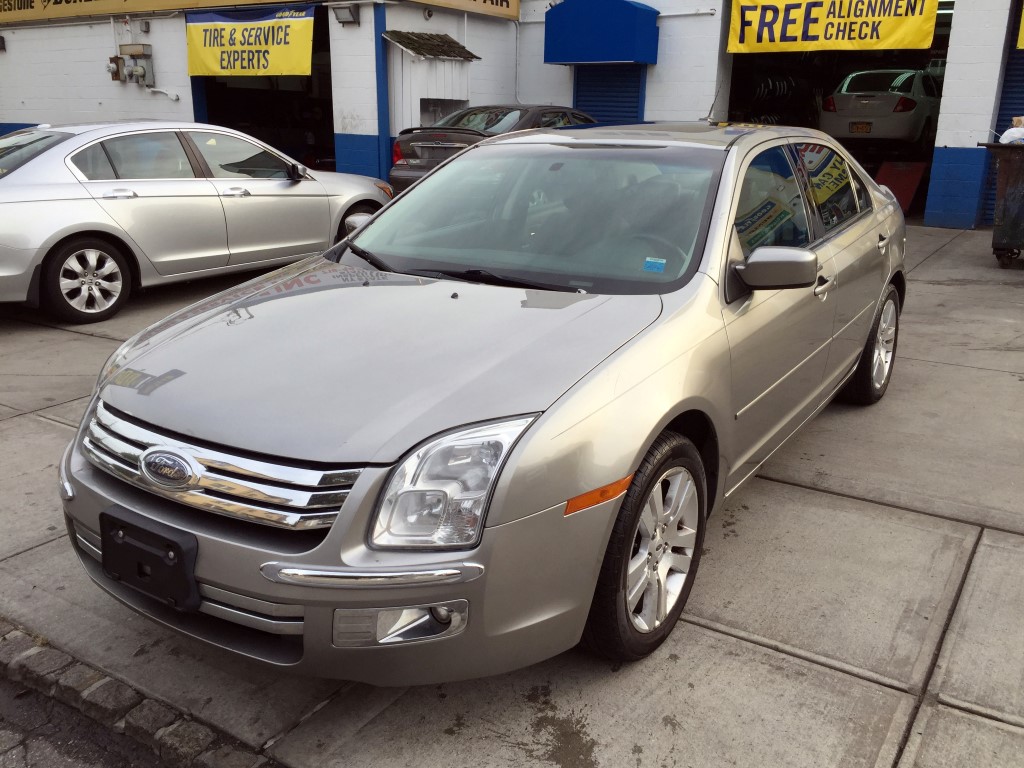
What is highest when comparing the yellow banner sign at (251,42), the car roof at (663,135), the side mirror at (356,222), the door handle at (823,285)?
the yellow banner sign at (251,42)

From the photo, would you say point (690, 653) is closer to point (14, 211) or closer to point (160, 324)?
point (160, 324)

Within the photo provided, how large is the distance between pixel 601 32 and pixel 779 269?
1142 centimetres

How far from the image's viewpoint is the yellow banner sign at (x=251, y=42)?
13.5 meters

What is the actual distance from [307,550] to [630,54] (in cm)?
1249

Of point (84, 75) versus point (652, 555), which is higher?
point (84, 75)

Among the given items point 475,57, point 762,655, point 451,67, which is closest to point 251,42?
point 451,67

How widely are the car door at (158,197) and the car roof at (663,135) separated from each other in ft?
12.8

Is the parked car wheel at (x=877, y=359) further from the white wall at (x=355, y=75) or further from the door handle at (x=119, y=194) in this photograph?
the white wall at (x=355, y=75)

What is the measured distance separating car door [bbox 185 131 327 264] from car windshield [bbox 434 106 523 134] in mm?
3384

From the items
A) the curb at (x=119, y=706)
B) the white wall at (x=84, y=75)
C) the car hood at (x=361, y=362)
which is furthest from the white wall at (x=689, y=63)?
the curb at (x=119, y=706)

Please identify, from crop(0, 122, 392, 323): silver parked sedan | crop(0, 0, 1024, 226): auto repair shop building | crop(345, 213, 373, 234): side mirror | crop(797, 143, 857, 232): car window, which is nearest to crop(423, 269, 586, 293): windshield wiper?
crop(345, 213, 373, 234): side mirror

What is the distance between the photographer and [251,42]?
553 inches

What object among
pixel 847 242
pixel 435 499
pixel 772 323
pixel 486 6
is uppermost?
pixel 486 6

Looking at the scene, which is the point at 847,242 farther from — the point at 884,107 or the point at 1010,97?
the point at 884,107
